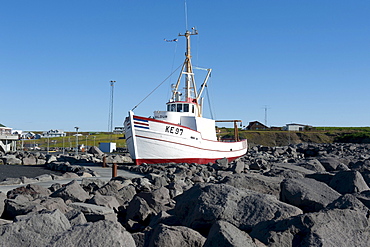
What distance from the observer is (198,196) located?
6.48m

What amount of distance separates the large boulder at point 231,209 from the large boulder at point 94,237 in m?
1.69

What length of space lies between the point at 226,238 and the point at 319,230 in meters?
1.19

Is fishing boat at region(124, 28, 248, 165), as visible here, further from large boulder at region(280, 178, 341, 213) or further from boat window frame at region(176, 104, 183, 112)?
large boulder at region(280, 178, 341, 213)

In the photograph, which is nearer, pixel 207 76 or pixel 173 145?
pixel 173 145

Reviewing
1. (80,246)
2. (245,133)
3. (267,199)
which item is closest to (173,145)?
(267,199)

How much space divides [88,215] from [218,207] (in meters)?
2.38

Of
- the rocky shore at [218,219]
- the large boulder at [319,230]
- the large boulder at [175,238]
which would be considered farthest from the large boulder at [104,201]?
the large boulder at [319,230]

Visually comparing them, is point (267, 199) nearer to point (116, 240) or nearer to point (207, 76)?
point (116, 240)

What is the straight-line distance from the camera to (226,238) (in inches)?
181

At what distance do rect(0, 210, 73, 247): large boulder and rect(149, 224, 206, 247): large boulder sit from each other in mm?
1142

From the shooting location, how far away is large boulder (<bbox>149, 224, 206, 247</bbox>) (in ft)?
16.3

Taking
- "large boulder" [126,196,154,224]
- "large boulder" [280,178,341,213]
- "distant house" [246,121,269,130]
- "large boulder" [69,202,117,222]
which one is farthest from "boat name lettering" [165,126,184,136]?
"distant house" [246,121,269,130]

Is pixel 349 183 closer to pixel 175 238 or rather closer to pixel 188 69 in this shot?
pixel 175 238

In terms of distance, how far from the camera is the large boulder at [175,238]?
4965 mm
